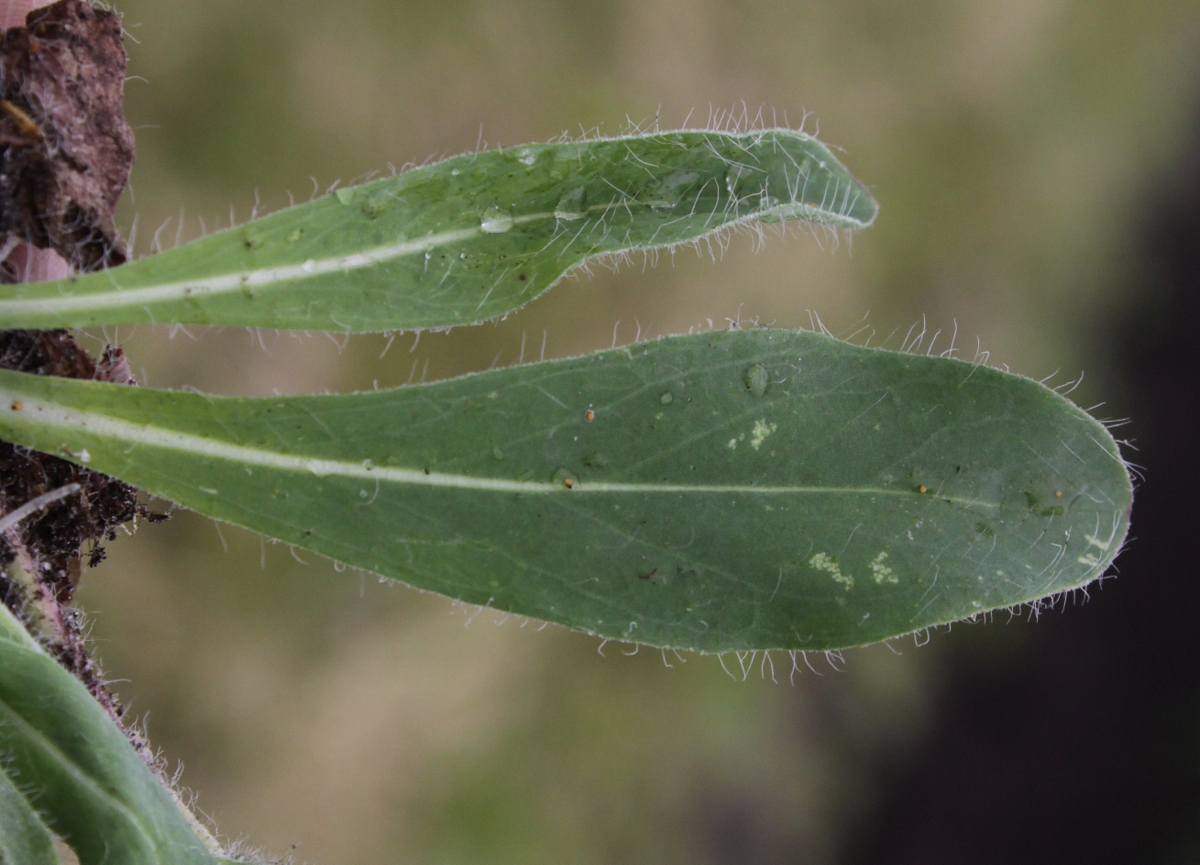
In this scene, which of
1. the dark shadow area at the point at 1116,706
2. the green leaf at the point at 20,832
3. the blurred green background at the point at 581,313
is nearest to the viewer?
the green leaf at the point at 20,832

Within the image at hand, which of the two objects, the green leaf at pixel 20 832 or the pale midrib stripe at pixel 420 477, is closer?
the green leaf at pixel 20 832

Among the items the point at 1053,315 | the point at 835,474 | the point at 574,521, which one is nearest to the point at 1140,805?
the point at 1053,315

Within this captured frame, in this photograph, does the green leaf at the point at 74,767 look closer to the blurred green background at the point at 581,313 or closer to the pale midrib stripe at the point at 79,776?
the pale midrib stripe at the point at 79,776

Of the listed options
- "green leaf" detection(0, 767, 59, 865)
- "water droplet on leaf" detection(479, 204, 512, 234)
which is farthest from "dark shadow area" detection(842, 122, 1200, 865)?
"green leaf" detection(0, 767, 59, 865)

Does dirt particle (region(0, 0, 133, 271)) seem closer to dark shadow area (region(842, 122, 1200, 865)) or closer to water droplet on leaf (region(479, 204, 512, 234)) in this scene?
water droplet on leaf (region(479, 204, 512, 234))

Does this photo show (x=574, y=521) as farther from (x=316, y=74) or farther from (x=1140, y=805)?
(x=1140, y=805)

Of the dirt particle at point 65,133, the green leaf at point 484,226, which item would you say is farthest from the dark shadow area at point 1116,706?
the dirt particle at point 65,133
